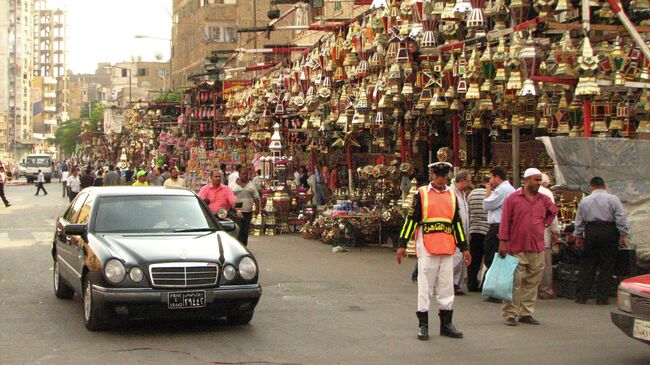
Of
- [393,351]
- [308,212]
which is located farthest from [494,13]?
[308,212]

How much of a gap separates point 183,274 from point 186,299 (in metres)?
0.26

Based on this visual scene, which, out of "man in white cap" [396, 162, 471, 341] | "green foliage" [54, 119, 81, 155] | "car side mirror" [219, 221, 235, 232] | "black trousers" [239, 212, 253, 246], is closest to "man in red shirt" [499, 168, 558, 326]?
"man in white cap" [396, 162, 471, 341]

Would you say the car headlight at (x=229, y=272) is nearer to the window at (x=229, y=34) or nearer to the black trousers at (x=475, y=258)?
the black trousers at (x=475, y=258)

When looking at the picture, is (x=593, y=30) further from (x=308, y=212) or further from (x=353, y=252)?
(x=308, y=212)

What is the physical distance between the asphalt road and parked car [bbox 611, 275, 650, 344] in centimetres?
53

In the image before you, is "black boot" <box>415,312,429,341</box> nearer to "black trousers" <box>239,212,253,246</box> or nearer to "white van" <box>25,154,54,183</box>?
"black trousers" <box>239,212,253,246</box>

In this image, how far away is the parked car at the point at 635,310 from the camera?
8.23m

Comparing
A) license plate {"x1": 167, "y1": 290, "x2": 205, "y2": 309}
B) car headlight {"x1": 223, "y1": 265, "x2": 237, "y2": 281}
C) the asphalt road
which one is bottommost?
the asphalt road

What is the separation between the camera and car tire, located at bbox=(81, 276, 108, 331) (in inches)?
386

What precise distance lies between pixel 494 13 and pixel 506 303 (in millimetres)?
5930

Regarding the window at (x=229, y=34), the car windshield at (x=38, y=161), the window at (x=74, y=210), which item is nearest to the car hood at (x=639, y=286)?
the window at (x=74, y=210)

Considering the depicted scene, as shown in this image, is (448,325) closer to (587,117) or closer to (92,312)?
(92,312)

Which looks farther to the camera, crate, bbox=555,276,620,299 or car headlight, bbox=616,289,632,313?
crate, bbox=555,276,620,299

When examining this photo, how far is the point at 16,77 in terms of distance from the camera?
151000 mm
